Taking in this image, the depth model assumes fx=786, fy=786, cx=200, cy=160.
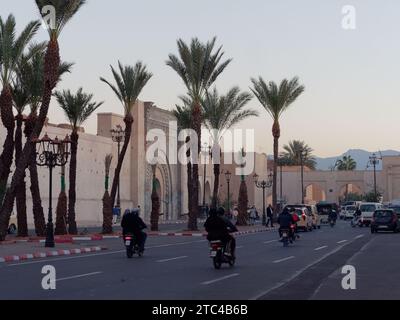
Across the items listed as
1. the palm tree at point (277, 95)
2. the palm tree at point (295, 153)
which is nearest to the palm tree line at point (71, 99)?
the palm tree at point (277, 95)

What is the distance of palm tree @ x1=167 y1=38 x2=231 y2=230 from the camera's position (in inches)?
1928

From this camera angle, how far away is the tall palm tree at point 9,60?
35.0 m

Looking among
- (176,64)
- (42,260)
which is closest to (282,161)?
(176,64)

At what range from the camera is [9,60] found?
35469mm

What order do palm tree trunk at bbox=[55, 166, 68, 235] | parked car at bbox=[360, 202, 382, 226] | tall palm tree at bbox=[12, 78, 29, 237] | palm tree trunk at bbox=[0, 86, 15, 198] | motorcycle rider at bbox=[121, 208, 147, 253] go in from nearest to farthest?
motorcycle rider at bbox=[121, 208, 147, 253] → palm tree trunk at bbox=[0, 86, 15, 198] → tall palm tree at bbox=[12, 78, 29, 237] → palm tree trunk at bbox=[55, 166, 68, 235] → parked car at bbox=[360, 202, 382, 226]

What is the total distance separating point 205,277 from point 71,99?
96.1ft

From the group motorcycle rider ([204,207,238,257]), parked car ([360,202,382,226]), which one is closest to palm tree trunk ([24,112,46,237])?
motorcycle rider ([204,207,238,257])

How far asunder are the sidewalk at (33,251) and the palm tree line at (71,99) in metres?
3.40

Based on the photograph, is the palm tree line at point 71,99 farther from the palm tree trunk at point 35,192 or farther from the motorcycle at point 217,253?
the motorcycle at point 217,253

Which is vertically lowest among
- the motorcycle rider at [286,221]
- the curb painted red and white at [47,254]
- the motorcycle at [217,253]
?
the curb painted red and white at [47,254]

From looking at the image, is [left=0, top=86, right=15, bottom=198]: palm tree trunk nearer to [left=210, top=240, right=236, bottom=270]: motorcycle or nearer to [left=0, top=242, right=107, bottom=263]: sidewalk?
[left=0, top=242, right=107, bottom=263]: sidewalk

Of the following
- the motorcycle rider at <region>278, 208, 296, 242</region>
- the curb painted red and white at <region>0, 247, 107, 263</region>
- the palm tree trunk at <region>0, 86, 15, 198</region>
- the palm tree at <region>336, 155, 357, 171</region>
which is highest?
the palm tree at <region>336, 155, 357, 171</region>

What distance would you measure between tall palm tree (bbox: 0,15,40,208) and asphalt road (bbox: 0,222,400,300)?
32.5 ft
